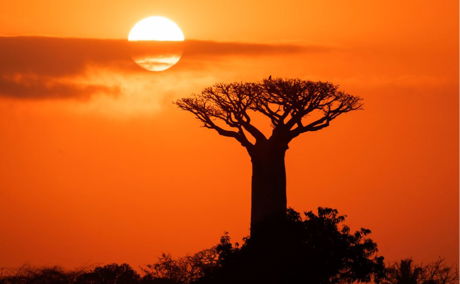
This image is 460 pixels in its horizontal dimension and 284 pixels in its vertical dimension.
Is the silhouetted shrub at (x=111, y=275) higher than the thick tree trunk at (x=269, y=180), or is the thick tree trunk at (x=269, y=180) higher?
the thick tree trunk at (x=269, y=180)

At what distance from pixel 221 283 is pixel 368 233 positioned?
4.14 meters

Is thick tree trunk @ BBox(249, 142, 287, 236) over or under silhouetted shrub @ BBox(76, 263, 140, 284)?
over

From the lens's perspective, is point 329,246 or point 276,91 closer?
point 329,246

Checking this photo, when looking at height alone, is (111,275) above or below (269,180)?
below

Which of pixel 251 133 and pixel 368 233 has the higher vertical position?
pixel 251 133

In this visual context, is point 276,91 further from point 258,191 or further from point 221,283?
point 221,283

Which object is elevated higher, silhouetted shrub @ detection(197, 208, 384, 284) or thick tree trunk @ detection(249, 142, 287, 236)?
thick tree trunk @ detection(249, 142, 287, 236)

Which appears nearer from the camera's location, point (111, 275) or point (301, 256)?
point (301, 256)

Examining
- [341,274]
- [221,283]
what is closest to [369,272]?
[341,274]

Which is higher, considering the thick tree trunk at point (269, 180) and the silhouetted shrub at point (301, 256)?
the thick tree trunk at point (269, 180)

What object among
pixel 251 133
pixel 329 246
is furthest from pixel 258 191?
pixel 329 246

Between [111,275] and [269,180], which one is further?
[111,275]

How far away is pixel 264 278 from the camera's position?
136ft

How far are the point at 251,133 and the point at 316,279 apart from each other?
6.49 metres
